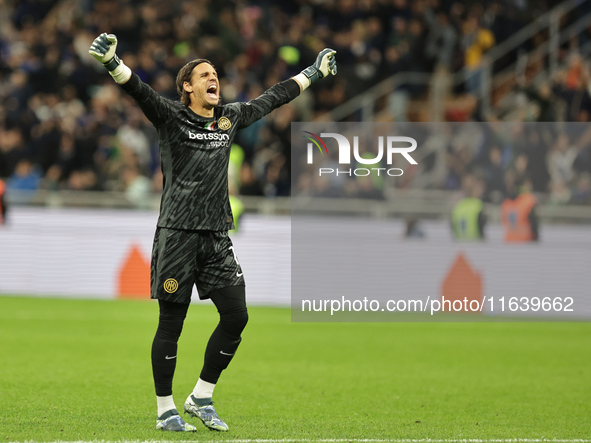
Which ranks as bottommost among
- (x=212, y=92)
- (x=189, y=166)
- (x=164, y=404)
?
(x=164, y=404)

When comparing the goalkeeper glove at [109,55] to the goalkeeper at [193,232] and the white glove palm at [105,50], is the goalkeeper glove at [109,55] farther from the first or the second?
the goalkeeper at [193,232]

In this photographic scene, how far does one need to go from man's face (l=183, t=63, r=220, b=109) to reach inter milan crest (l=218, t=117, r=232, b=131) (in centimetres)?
12

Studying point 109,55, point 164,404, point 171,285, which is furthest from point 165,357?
point 109,55

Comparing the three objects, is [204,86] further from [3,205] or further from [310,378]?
[3,205]

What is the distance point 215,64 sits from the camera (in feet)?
61.9

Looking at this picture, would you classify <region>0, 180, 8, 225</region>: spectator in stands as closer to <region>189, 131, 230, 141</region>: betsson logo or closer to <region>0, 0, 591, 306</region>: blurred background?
<region>0, 0, 591, 306</region>: blurred background

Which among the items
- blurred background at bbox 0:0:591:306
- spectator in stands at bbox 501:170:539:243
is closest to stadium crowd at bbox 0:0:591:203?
blurred background at bbox 0:0:591:306

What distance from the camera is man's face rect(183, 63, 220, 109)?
5945mm

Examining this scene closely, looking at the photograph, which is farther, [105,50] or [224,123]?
[224,123]

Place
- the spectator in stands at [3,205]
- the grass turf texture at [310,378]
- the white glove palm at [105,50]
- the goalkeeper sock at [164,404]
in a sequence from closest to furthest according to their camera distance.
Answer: the white glove palm at [105,50]
the goalkeeper sock at [164,404]
the grass turf texture at [310,378]
the spectator in stands at [3,205]

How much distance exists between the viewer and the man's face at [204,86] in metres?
5.95

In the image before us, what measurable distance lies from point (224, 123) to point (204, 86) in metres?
0.28

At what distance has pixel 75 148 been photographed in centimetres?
1769

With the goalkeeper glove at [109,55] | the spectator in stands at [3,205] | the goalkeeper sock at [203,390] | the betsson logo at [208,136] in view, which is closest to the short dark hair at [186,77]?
the betsson logo at [208,136]
